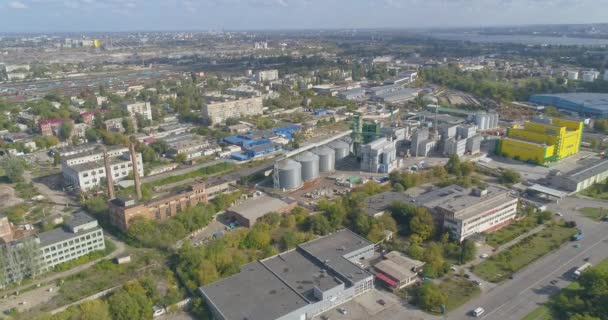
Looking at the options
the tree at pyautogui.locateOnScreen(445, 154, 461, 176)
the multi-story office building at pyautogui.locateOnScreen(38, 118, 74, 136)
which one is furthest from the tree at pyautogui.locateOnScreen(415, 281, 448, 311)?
the multi-story office building at pyautogui.locateOnScreen(38, 118, 74, 136)

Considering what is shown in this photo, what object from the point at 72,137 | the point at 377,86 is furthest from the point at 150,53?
the point at 72,137

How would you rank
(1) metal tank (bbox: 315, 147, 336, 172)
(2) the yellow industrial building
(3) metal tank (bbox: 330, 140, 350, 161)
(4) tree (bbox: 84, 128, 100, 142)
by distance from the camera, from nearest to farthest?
(1) metal tank (bbox: 315, 147, 336, 172) → (2) the yellow industrial building → (3) metal tank (bbox: 330, 140, 350, 161) → (4) tree (bbox: 84, 128, 100, 142)

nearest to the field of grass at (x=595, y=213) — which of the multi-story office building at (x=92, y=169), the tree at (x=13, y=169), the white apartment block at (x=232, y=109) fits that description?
the multi-story office building at (x=92, y=169)

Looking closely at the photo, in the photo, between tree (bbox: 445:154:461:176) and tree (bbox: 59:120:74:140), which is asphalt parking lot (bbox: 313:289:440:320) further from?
tree (bbox: 59:120:74:140)

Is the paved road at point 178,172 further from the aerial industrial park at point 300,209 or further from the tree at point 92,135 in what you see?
the tree at point 92,135

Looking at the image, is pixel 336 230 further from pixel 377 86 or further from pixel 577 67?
pixel 577 67
